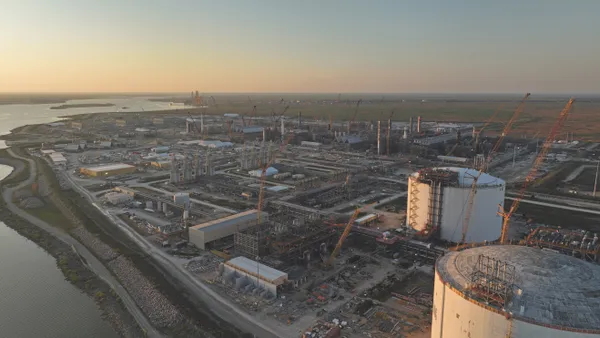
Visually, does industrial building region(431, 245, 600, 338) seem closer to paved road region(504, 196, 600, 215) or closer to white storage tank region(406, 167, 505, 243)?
white storage tank region(406, 167, 505, 243)

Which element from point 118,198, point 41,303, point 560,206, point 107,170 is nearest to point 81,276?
point 41,303

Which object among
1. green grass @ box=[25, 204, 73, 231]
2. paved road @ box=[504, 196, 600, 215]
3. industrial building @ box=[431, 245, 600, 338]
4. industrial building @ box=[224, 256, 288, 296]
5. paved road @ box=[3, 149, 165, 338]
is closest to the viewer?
industrial building @ box=[431, 245, 600, 338]

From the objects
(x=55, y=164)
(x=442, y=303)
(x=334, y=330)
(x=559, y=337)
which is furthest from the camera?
(x=55, y=164)

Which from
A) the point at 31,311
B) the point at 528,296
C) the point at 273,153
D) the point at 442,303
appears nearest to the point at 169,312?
the point at 31,311

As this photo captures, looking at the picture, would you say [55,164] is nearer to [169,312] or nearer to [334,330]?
[169,312]

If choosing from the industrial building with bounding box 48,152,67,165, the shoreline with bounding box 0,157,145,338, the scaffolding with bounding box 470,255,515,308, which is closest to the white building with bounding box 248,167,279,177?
the shoreline with bounding box 0,157,145,338

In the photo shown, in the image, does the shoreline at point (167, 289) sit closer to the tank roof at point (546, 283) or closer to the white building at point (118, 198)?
the white building at point (118, 198)

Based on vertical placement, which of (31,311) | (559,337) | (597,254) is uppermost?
(559,337)
